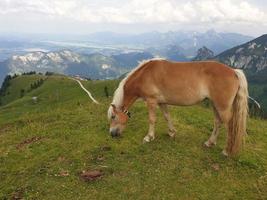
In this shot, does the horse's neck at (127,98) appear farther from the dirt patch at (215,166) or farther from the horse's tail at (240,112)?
the dirt patch at (215,166)

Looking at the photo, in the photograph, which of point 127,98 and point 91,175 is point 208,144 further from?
point 91,175

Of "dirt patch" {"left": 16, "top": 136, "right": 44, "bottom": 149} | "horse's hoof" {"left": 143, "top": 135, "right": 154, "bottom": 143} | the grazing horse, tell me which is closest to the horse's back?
the grazing horse

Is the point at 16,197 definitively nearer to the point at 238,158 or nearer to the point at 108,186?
the point at 108,186

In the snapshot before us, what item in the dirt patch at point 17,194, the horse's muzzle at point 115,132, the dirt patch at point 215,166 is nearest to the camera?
the dirt patch at point 17,194

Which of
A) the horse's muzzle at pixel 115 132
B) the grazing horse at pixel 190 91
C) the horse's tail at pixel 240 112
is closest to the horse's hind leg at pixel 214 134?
the grazing horse at pixel 190 91

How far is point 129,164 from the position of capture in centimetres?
1428

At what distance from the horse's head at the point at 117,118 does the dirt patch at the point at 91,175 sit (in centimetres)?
299

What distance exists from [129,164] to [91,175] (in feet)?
5.39

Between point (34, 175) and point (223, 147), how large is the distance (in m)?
8.22

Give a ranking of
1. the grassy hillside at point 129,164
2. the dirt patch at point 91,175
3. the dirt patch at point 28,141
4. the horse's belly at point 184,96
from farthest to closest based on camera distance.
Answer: the dirt patch at point 28,141
the horse's belly at point 184,96
the dirt patch at point 91,175
the grassy hillside at point 129,164

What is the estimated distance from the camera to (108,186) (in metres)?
12.8

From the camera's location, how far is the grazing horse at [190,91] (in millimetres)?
14562

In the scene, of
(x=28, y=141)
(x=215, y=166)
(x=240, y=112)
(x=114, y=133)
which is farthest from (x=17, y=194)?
(x=240, y=112)

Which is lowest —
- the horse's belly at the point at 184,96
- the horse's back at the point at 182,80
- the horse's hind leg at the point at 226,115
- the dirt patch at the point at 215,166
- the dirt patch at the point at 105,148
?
the dirt patch at the point at 215,166
